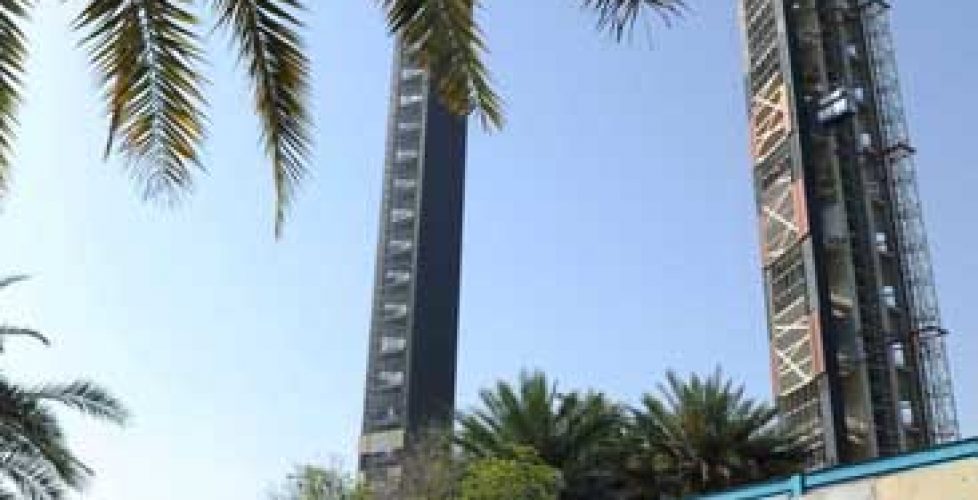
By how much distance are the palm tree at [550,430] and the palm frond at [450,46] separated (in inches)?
1165

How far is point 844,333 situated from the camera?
5344 centimetres

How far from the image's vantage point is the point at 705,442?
38.6 m

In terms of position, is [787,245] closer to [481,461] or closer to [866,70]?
[866,70]

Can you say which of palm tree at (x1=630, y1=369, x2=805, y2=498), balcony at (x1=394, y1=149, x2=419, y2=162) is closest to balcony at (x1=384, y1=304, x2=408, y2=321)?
balcony at (x1=394, y1=149, x2=419, y2=162)

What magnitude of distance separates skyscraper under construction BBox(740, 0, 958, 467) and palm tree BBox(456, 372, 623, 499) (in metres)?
14.3

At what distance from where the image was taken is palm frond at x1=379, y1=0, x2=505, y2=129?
21.6 ft

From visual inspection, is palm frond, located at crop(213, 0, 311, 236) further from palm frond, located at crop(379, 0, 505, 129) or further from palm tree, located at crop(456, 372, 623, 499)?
palm tree, located at crop(456, 372, 623, 499)

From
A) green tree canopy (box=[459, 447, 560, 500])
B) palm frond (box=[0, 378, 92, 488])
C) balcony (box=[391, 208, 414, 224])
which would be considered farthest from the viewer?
balcony (box=[391, 208, 414, 224])

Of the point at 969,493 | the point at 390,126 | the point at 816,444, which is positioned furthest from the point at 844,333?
the point at 969,493

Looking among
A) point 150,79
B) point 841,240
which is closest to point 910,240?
point 841,240

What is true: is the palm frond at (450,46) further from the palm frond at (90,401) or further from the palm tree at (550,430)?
the palm tree at (550,430)

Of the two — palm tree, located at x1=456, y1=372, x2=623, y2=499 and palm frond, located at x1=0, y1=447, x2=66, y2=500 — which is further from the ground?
palm tree, located at x1=456, y1=372, x2=623, y2=499

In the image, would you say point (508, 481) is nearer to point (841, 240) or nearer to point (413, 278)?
point (841, 240)

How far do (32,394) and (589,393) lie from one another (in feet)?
80.5
